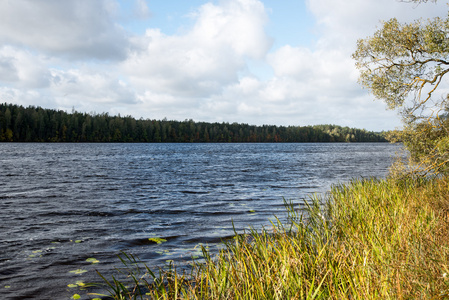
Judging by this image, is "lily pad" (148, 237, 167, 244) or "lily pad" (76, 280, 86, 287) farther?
"lily pad" (148, 237, 167, 244)

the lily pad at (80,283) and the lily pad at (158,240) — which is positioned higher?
the lily pad at (80,283)

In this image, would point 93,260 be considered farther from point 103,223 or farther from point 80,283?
point 103,223

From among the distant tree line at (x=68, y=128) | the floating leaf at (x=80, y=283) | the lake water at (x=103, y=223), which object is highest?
the distant tree line at (x=68, y=128)

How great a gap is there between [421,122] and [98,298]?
14.4 metres

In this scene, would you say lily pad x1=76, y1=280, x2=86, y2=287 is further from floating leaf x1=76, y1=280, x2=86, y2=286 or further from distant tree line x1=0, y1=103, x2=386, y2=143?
distant tree line x1=0, y1=103, x2=386, y2=143

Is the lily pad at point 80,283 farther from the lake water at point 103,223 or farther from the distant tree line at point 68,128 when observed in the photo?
the distant tree line at point 68,128

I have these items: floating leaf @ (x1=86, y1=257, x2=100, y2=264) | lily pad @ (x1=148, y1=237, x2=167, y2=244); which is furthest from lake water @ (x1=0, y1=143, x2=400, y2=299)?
lily pad @ (x1=148, y1=237, x2=167, y2=244)

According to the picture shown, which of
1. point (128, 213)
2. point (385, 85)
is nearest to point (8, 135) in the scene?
point (128, 213)

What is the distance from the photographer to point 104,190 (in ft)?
77.0

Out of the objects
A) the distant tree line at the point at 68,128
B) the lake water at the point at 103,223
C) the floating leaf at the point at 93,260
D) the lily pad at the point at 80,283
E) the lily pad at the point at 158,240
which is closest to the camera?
the lily pad at the point at 80,283

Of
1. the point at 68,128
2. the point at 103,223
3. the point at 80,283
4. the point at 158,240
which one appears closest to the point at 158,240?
the point at 158,240

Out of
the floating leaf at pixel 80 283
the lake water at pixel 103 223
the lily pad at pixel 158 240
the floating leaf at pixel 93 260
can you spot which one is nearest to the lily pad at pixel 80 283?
the floating leaf at pixel 80 283

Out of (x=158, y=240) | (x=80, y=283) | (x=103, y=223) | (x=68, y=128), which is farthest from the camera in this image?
(x=68, y=128)

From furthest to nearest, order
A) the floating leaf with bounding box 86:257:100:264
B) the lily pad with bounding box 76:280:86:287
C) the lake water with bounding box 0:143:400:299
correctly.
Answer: the floating leaf with bounding box 86:257:100:264
the lake water with bounding box 0:143:400:299
the lily pad with bounding box 76:280:86:287
